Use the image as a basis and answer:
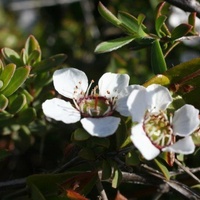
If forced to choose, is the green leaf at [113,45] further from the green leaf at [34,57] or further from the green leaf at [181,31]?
the green leaf at [34,57]

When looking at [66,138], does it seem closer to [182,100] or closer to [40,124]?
[40,124]

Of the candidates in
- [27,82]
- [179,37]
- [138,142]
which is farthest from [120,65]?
[138,142]

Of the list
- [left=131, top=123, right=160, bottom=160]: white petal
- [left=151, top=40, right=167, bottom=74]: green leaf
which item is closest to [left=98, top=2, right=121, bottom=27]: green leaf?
[left=151, top=40, right=167, bottom=74]: green leaf

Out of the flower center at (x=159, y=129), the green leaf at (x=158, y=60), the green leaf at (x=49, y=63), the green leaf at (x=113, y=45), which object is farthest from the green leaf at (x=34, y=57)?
the flower center at (x=159, y=129)

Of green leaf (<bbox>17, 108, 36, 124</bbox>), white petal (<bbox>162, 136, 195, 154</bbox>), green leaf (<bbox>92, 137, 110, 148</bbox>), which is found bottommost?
green leaf (<bbox>17, 108, 36, 124</bbox>)

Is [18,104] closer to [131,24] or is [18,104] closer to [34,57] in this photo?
[34,57]

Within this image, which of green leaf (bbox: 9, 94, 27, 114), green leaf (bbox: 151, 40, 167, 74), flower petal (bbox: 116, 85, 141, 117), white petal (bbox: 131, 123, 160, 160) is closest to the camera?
white petal (bbox: 131, 123, 160, 160)

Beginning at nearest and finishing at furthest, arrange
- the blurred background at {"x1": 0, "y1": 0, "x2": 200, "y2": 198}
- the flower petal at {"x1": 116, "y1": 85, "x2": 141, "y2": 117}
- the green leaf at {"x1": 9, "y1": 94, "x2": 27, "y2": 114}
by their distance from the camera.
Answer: the flower petal at {"x1": 116, "y1": 85, "x2": 141, "y2": 117}, the green leaf at {"x1": 9, "y1": 94, "x2": 27, "y2": 114}, the blurred background at {"x1": 0, "y1": 0, "x2": 200, "y2": 198}

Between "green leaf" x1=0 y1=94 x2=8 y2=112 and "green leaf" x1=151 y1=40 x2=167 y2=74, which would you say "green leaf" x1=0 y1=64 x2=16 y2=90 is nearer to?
"green leaf" x1=0 y1=94 x2=8 y2=112
